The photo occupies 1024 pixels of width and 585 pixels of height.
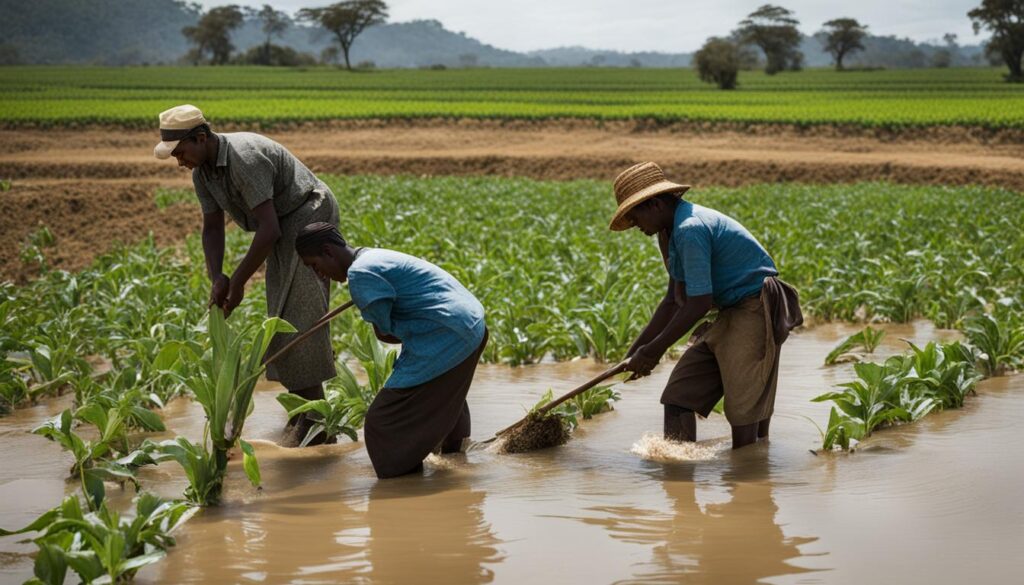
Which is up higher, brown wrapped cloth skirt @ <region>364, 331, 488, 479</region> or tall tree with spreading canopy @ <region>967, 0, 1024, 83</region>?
tall tree with spreading canopy @ <region>967, 0, 1024, 83</region>

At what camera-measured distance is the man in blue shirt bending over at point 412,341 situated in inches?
186

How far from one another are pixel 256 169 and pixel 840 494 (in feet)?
9.59

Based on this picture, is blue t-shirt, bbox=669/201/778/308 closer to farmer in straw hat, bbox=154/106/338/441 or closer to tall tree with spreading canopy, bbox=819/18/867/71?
farmer in straw hat, bbox=154/106/338/441

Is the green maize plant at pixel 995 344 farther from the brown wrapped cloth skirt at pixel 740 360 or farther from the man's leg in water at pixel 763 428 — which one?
the brown wrapped cloth skirt at pixel 740 360

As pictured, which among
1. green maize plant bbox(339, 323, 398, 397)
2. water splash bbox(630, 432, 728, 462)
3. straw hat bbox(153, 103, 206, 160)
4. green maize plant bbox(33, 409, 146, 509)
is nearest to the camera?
green maize plant bbox(33, 409, 146, 509)

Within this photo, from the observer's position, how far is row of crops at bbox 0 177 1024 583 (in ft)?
14.6

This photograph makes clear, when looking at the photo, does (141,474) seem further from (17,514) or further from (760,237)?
(760,237)

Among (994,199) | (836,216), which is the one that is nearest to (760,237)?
(836,216)

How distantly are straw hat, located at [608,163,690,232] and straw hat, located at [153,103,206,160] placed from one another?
1.88m

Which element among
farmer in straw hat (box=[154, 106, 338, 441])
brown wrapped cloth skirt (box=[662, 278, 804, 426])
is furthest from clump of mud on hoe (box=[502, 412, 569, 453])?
farmer in straw hat (box=[154, 106, 338, 441])

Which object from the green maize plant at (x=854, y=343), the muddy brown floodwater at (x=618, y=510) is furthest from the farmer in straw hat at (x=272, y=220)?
the green maize plant at (x=854, y=343)

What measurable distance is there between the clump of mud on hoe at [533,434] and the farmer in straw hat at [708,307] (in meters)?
0.57

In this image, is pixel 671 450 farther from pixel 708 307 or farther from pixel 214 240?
pixel 214 240

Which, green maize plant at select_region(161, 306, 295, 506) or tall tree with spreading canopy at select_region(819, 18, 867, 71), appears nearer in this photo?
green maize plant at select_region(161, 306, 295, 506)
